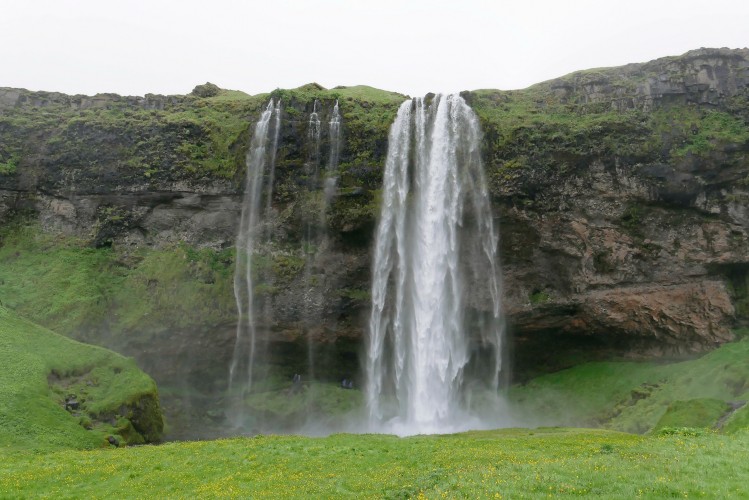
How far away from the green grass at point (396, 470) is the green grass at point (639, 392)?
53.5 feet

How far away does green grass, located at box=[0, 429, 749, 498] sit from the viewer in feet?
42.8

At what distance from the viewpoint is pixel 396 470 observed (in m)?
18.1

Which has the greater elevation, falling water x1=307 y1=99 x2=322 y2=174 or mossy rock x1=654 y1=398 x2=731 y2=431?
falling water x1=307 y1=99 x2=322 y2=174

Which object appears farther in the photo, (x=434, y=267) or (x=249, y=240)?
(x=249, y=240)

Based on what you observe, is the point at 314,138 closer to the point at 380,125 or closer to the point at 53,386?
the point at 380,125

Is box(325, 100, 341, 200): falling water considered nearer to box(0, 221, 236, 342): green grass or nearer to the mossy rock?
box(0, 221, 236, 342): green grass

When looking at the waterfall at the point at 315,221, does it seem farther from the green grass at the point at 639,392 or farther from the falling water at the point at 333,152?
the green grass at the point at 639,392

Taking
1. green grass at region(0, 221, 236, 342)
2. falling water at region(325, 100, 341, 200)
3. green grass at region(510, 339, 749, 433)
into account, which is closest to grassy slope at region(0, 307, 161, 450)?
green grass at region(0, 221, 236, 342)

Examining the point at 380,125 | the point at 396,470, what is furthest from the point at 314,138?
the point at 396,470

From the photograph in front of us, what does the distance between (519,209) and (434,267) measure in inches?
353

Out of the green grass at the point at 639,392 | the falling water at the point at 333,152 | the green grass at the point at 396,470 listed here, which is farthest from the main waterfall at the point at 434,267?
the green grass at the point at 396,470

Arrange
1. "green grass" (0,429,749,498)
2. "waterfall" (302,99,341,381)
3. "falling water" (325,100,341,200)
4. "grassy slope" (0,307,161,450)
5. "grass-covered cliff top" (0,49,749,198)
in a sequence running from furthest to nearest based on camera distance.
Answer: "falling water" (325,100,341,200) → "waterfall" (302,99,341,381) → "grass-covered cliff top" (0,49,749,198) → "grassy slope" (0,307,161,450) → "green grass" (0,429,749,498)

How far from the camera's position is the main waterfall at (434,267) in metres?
46.8

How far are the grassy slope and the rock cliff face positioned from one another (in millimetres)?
8395
